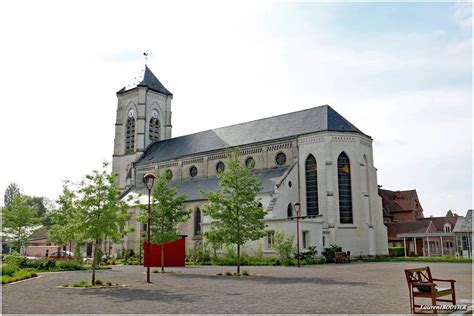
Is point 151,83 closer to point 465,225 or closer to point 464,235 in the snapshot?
point 465,225

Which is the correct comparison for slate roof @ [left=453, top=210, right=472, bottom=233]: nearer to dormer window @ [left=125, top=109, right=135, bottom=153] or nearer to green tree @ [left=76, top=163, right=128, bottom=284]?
green tree @ [left=76, top=163, right=128, bottom=284]

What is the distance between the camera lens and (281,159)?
136 ft

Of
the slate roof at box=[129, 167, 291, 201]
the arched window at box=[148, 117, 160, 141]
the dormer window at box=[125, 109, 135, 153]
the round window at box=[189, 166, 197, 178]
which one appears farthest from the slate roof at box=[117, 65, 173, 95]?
the slate roof at box=[129, 167, 291, 201]

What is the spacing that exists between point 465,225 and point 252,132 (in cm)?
2474

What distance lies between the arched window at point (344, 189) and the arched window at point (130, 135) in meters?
32.4

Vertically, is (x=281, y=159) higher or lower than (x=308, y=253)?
higher

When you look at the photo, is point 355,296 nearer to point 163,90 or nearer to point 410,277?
point 410,277

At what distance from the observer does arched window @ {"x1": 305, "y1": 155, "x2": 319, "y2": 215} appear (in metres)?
38.6

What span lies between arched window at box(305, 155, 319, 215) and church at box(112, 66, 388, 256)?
9 cm

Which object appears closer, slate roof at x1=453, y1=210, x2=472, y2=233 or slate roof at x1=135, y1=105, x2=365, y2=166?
slate roof at x1=135, y1=105, x2=365, y2=166

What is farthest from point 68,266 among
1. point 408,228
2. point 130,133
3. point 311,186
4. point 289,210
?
point 408,228

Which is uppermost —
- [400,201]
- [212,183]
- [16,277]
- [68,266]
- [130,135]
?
[130,135]

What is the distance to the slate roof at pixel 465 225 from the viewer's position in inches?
1716

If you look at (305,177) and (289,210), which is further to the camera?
(305,177)
